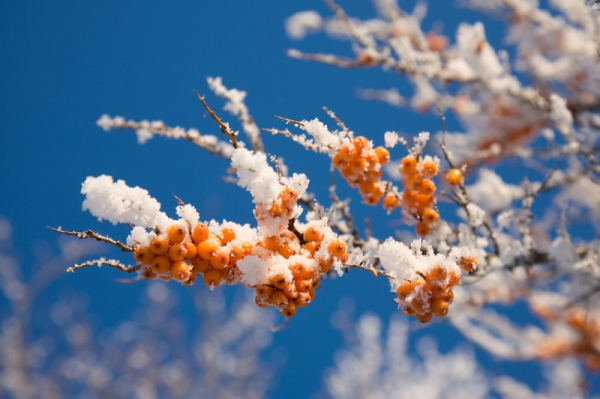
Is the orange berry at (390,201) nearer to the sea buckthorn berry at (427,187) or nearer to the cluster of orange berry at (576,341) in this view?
the sea buckthorn berry at (427,187)

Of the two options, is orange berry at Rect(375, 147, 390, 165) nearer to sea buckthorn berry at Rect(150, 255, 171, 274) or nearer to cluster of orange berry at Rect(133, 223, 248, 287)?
cluster of orange berry at Rect(133, 223, 248, 287)

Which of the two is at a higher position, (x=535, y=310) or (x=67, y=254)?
(x=67, y=254)

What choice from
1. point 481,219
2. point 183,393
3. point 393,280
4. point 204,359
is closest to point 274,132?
point 393,280

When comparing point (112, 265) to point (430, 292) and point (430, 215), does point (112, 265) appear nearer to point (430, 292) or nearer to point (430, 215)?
point (430, 292)

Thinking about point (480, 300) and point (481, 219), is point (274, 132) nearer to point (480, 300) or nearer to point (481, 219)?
point (481, 219)

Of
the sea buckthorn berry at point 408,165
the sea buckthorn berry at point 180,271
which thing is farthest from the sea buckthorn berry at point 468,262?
the sea buckthorn berry at point 180,271

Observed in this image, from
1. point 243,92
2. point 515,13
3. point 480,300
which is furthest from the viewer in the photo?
point 515,13
